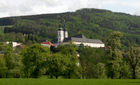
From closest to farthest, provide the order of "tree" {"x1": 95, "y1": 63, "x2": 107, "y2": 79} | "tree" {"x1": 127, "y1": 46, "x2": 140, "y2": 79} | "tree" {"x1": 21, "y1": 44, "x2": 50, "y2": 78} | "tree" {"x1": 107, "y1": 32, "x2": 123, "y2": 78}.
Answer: "tree" {"x1": 107, "y1": 32, "x2": 123, "y2": 78} < "tree" {"x1": 127, "y1": 46, "x2": 140, "y2": 79} < "tree" {"x1": 21, "y1": 44, "x2": 50, "y2": 78} < "tree" {"x1": 95, "y1": 63, "x2": 107, "y2": 79}

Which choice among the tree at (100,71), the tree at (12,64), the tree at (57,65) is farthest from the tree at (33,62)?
the tree at (100,71)

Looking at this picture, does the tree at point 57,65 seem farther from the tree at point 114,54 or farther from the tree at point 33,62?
the tree at point 114,54

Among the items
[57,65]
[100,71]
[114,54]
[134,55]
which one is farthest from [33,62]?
[134,55]

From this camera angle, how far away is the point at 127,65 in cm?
7131

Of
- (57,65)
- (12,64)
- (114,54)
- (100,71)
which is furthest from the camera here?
(100,71)

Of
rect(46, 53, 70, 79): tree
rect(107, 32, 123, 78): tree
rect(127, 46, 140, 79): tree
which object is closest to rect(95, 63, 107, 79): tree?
rect(46, 53, 70, 79): tree

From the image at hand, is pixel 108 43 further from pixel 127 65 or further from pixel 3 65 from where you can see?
pixel 3 65

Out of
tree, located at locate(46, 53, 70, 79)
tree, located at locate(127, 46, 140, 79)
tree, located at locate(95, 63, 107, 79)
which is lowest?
tree, located at locate(95, 63, 107, 79)

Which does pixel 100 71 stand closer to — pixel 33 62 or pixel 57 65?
pixel 57 65

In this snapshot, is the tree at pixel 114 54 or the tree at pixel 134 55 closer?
the tree at pixel 114 54

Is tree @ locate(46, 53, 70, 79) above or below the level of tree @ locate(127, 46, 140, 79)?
below

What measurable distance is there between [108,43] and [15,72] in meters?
25.9

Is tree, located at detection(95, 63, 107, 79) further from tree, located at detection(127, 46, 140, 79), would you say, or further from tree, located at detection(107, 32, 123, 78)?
tree, located at detection(107, 32, 123, 78)

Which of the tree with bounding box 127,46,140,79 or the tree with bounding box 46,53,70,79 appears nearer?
the tree with bounding box 127,46,140,79
